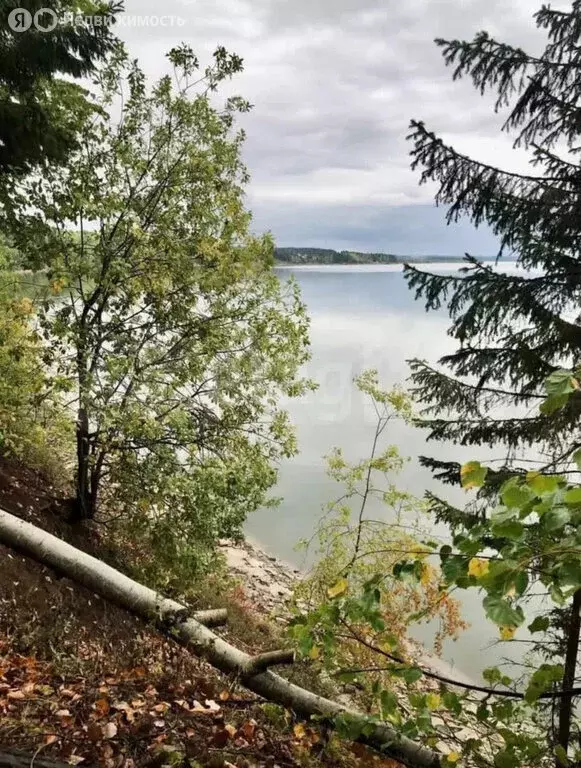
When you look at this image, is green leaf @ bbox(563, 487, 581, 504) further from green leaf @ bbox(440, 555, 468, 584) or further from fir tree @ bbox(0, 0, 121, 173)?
fir tree @ bbox(0, 0, 121, 173)

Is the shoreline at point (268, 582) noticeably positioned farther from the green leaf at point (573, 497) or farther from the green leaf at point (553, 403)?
the green leaf at point (573, 497)

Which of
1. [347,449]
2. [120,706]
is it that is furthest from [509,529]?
[347,449]

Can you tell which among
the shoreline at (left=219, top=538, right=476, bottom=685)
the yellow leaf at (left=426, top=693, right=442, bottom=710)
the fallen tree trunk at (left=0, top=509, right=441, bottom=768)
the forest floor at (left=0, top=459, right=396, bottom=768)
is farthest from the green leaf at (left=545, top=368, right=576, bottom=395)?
the shoreline at (left=219, top=538, right=476, bottom=685)

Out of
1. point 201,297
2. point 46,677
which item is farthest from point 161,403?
point 46,677

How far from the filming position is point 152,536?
6785 millimetres

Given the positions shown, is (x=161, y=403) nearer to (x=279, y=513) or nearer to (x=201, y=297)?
(x=201, y=297)

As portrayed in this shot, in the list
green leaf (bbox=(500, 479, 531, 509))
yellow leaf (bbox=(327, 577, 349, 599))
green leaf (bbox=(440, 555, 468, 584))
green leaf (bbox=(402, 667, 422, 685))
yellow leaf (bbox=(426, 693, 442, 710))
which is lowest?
yellow leaf (bbox=(426, 693, 442, 710))

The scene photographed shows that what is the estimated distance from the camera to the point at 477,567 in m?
1.34

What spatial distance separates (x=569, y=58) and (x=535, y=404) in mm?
3838

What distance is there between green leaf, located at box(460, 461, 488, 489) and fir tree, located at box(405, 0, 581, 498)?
Result: 455 centimetres

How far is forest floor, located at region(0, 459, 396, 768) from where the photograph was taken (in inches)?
102

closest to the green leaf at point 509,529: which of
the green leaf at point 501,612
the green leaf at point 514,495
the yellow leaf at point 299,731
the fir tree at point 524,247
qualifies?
the green leaf at point 514,495

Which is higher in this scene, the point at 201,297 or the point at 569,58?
the point at 569,58

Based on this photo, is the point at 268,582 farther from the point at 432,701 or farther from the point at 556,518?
the point at 556,518
